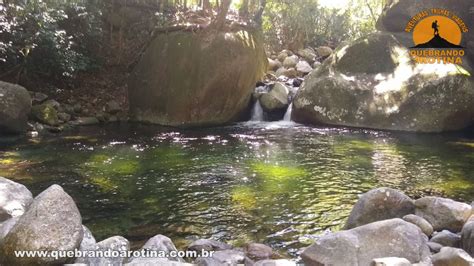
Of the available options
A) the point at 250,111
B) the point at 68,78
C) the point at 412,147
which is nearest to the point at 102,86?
the point at 68,78

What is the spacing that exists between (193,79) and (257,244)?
810 cm

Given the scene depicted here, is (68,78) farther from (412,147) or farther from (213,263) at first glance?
(213,263)

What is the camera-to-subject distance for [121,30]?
14.0 metres

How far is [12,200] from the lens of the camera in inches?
164

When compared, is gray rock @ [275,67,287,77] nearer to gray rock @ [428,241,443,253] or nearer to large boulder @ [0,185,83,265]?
gray rock @ [428,241,443,253]

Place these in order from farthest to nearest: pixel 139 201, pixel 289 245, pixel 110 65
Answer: pixel 110 65 → pixel 139 201 → pixel 289 245

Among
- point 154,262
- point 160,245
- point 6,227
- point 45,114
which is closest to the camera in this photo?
point 154,262

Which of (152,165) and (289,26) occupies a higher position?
(289,26)

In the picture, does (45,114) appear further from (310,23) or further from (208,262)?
(310,23)

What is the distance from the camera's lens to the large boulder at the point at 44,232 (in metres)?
3.26

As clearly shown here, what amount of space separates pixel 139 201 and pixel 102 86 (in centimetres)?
817

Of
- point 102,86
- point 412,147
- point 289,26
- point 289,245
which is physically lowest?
point 289,245

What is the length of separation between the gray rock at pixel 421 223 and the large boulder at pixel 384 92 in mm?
7047

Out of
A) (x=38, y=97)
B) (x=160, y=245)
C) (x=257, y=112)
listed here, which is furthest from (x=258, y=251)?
(x=38, y=97)
